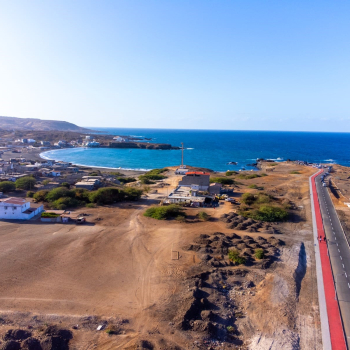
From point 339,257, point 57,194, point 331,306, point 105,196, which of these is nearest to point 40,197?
point 57,194

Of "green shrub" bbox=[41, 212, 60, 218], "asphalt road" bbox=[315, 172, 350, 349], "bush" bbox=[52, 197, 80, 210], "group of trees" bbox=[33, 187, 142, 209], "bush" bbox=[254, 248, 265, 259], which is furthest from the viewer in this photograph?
"group of trees" bbox=[33, 187, 142, 209]

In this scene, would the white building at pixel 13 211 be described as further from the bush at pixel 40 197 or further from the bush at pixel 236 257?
the bush at pixel 236 257

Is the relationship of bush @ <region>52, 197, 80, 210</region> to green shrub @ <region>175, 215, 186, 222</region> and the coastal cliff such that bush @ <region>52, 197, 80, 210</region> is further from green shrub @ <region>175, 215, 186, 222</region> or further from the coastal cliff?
the coastal cliff

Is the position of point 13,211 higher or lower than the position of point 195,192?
lower

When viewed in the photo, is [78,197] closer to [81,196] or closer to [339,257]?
[81,196]

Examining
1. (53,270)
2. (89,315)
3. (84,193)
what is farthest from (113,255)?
(84,193)

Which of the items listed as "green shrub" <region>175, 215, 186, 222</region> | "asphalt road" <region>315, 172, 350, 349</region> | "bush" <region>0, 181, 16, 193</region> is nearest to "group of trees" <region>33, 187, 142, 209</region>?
"bush" <region>0, 181, 16, 193</region>
